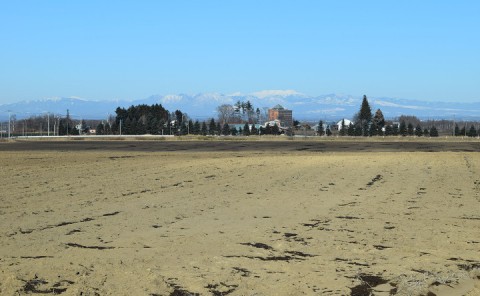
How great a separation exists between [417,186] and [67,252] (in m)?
13.6

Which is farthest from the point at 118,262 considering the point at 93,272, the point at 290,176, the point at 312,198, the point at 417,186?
the point at 290,176

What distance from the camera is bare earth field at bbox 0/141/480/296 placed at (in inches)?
300

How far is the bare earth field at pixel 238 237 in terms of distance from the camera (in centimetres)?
762

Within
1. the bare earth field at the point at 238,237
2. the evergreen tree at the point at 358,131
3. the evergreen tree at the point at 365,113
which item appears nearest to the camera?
the bare earth field at the point at 238,237

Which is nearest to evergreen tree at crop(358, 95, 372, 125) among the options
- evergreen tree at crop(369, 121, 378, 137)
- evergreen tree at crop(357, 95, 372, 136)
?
evergreen tree at crop(357, 95, 372, 136)

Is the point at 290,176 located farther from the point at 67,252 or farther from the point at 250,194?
the point at 67,252

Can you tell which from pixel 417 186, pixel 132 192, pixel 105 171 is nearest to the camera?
pixel 132 192

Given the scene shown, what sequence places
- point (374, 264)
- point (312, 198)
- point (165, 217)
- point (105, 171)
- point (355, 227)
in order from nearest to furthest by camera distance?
point (374, 264), point (355, 227), point (165, 217), point (312, 198), point (105, 171)

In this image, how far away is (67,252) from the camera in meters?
9.34

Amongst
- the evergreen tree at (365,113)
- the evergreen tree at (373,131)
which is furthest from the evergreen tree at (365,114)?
the evergreen tree at (373,131)

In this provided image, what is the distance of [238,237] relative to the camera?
10820 mm

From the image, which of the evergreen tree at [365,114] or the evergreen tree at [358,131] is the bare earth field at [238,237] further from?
the evergreen tree at [365,114]

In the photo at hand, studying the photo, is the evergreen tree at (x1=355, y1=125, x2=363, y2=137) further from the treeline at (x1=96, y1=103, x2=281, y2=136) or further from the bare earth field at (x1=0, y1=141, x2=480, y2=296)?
the bare earth field at (x1=0, y1=141, x2=480, y2=296)

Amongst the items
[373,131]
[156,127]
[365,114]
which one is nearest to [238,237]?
[373,131]
